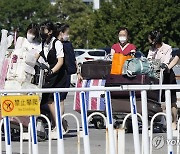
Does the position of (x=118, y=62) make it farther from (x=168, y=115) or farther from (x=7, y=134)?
(x=7, y=134)

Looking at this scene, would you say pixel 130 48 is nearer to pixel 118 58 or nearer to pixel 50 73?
pixel 118 58

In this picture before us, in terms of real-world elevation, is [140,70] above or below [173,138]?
above

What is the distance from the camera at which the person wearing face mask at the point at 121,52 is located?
42.9 feet

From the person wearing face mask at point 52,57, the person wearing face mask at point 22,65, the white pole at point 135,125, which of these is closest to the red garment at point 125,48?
the person wearing face mask at point 52,57

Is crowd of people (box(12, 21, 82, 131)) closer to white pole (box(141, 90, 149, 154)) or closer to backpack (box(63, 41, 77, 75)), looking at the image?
backpack (box(63, 41, 77, 75))

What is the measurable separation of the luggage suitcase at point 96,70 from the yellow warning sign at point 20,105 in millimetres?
5631

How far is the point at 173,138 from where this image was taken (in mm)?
8945

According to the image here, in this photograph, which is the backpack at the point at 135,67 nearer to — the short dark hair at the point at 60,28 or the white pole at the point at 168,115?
the short dark hair at the point at 60,28

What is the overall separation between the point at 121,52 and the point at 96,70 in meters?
0.96

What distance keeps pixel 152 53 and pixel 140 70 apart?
4.14 feet

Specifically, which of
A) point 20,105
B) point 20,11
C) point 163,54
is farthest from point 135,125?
point 20,11

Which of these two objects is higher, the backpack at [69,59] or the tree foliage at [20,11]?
the tree foliage at [20,11]


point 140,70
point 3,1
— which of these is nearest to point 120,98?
point 140,70

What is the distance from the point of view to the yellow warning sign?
8406 millimetres
